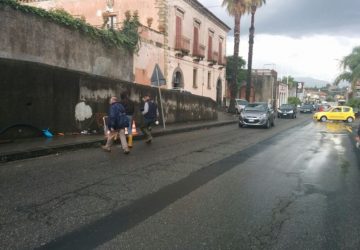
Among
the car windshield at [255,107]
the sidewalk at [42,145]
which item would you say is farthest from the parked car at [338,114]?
the sidewalk at [42,145]

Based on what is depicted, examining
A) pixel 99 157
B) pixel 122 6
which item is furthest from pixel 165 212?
pixel 122 6

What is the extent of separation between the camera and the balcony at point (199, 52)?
116 ft

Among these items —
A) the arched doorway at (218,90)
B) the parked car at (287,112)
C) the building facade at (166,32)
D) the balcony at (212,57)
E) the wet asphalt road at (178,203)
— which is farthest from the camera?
the arched doorway at (218,90)

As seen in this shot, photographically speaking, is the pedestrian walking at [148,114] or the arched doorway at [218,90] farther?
the arched doorway at [218,90]

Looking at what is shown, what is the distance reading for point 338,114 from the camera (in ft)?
119

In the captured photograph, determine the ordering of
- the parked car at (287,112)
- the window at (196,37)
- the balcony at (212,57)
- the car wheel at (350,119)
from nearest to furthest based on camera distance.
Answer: the window at (196,37) → the car wheel at (350,119) → the balcony at (212,57) → the parked car at (287,112)

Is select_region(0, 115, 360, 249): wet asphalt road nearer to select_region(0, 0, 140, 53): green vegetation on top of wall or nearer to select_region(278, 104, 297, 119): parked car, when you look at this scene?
select_region(0, 0, 140, 53): green vegetation on top of wall

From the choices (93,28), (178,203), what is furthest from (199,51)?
(178,203)

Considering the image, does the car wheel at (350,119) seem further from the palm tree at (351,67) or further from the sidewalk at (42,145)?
the sidewalk at (42,145)

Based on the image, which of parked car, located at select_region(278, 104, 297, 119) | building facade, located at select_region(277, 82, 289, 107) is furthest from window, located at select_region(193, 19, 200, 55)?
building facade, located at select_region(277, 82, 289, 107)

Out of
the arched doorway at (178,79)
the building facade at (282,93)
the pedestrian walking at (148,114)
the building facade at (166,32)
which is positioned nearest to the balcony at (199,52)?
the building facade at (166,32)

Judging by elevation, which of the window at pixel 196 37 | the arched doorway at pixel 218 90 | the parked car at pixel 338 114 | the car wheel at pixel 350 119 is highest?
the window at pixel 196 37

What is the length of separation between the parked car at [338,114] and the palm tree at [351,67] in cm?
1831

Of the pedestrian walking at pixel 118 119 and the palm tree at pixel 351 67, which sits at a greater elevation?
the palm tree at pixel 351 67
